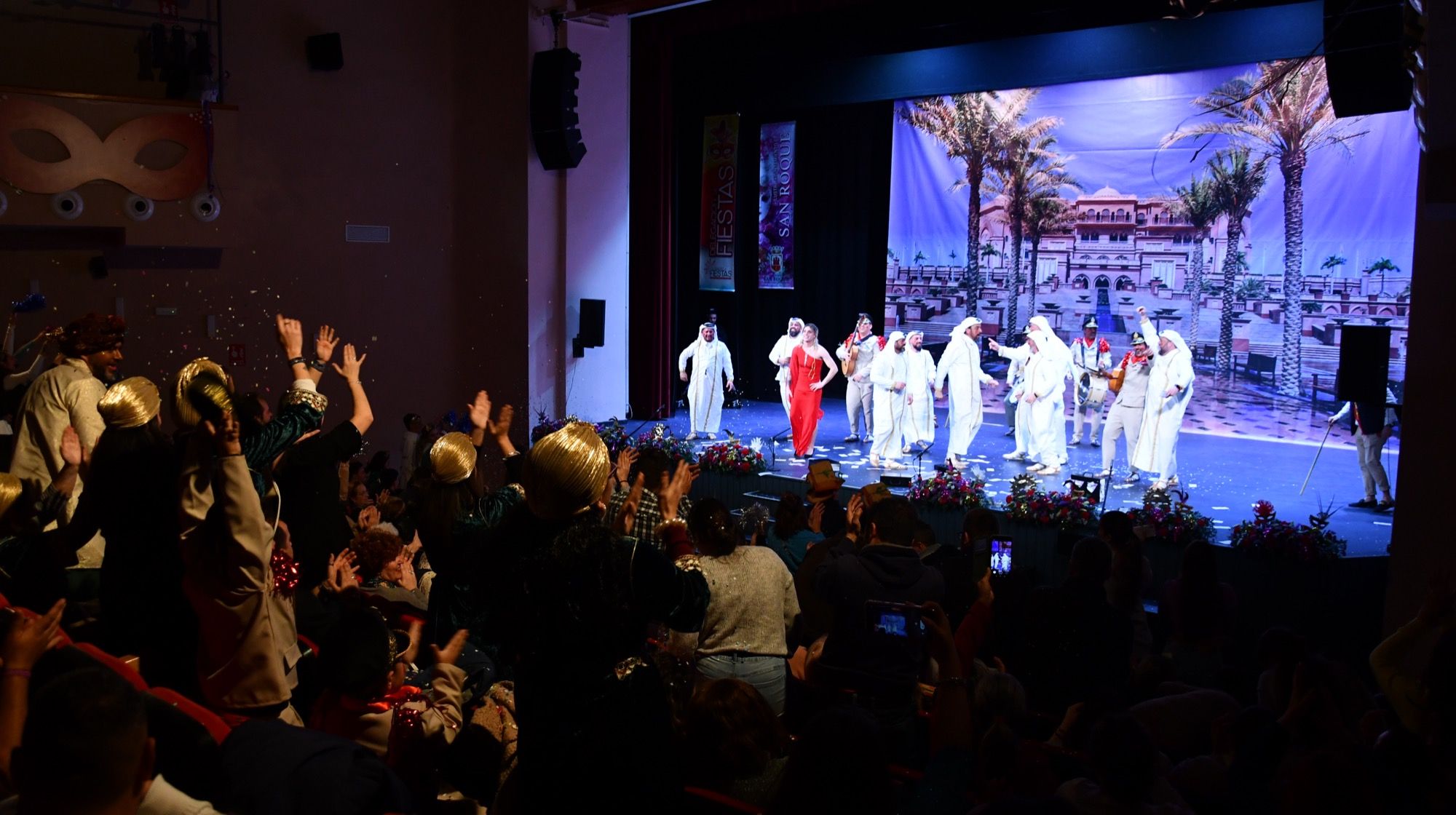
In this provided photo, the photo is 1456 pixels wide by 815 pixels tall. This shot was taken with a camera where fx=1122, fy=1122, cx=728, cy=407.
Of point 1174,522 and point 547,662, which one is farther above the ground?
point 547,662

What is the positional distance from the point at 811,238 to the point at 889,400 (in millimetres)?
3613

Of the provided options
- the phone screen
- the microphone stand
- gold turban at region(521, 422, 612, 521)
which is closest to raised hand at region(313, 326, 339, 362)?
gold turban at region(521, 422, 612, 521)

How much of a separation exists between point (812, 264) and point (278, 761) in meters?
12.0

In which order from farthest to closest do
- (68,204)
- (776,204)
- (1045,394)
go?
(776,204)
(1045,394)
(68,204)

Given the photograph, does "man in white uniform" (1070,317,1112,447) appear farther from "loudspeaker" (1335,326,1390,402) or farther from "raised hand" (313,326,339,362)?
"raised hand" (313,326,339,362)

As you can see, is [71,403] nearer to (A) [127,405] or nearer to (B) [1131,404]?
(A) [127,405]

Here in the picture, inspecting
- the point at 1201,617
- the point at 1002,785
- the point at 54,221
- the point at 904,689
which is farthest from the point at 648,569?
the point at 54,221

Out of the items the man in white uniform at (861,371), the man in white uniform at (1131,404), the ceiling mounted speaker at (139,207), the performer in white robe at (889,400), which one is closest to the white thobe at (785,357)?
the man in white uniform at (861,371)

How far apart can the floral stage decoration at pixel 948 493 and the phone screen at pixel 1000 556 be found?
2986mm

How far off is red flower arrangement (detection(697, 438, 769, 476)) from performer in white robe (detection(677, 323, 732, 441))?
1771 mm

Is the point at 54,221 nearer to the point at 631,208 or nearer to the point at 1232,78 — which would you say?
the point at 631,208

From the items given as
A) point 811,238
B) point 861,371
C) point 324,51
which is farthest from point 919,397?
point 324,51

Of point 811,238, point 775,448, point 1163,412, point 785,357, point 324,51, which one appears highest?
point 324,51

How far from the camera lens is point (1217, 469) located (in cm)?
989
